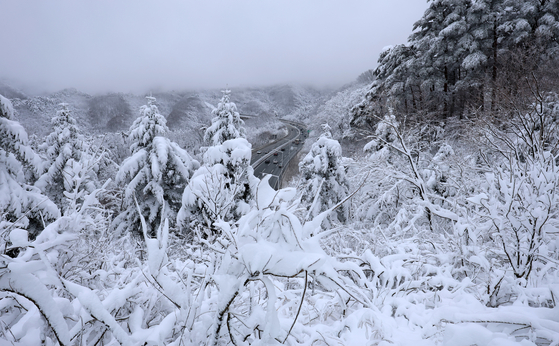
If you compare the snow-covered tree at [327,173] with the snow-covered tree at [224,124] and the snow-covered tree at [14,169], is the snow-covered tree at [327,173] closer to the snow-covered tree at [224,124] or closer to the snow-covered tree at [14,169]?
the snow-covered tree at [224,124]

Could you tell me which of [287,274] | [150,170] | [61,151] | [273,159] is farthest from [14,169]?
[273,159]

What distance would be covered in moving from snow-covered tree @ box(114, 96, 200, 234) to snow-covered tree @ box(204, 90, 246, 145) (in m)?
1.80

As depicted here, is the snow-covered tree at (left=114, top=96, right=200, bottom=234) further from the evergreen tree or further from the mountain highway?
the mountain highway

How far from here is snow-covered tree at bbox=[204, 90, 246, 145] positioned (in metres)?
12.1

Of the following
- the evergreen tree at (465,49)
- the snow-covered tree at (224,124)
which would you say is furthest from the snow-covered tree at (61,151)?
the evergreen tree at (465,49)

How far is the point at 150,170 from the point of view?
35.2 ft

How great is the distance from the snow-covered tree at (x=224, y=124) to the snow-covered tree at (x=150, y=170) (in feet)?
5.89

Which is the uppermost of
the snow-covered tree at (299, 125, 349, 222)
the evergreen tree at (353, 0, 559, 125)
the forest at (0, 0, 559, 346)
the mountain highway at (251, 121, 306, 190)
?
the evergreen tree at (353, 0, 559, 125)

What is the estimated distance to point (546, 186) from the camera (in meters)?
2.81

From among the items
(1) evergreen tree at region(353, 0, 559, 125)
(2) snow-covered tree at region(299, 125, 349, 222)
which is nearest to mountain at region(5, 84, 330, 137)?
(1) evergreen tree at region(353, 0, 559, 125)

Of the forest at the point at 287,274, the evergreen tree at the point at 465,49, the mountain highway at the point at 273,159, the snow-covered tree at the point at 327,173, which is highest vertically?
the evergreen tree at the point at 465,49

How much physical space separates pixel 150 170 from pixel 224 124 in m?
4.04

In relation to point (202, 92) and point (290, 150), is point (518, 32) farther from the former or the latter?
point (202, 92)

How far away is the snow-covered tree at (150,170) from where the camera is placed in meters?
10.4
